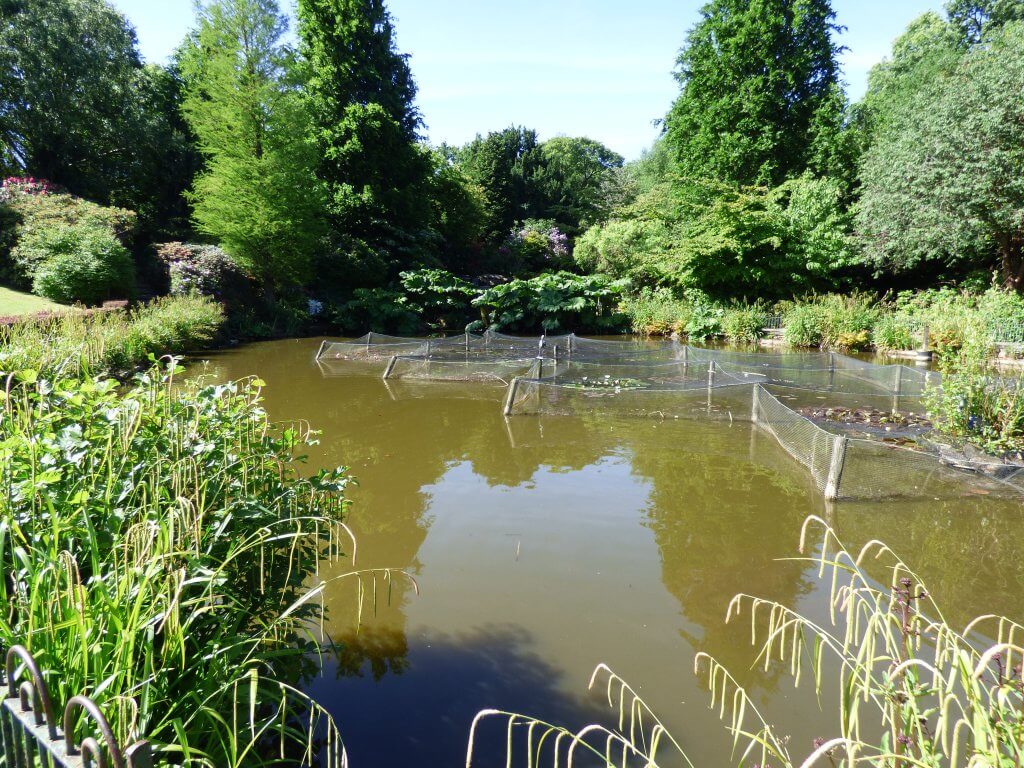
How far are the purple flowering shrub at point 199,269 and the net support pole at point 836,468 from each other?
17.9 metres

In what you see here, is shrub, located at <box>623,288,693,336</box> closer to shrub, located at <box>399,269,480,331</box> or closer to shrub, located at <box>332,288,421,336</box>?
shrub, located at <box>399,269,480,331</box>

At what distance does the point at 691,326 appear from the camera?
65.4 ft

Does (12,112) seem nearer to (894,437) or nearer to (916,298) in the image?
(894,437)

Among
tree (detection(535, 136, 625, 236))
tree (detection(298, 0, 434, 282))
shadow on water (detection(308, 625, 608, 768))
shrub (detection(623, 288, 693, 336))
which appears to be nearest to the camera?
shadow on water (detection(308, 625, 608, 768))

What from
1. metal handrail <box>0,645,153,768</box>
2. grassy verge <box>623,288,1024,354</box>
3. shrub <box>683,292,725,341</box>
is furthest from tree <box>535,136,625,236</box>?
metal handrail <box>0,645,153,768</box>

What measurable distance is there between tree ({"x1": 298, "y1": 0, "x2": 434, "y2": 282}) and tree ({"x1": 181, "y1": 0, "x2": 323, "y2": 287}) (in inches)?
71.3

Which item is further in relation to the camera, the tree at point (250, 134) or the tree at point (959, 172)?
the tree at point (250, 134)

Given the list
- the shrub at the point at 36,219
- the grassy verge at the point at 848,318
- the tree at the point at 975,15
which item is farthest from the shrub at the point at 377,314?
the tree at the point at 975,15

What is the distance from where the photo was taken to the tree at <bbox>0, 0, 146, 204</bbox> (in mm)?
20141

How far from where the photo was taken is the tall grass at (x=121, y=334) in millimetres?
8359

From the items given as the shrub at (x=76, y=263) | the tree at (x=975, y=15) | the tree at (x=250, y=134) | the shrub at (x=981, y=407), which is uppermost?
the tree at (x=975, y=15)

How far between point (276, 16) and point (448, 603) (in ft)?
71.8

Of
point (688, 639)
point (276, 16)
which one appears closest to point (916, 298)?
point (688, 639)

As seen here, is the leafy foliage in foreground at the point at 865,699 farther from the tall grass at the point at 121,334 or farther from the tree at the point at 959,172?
the tree at the point at 959,172
